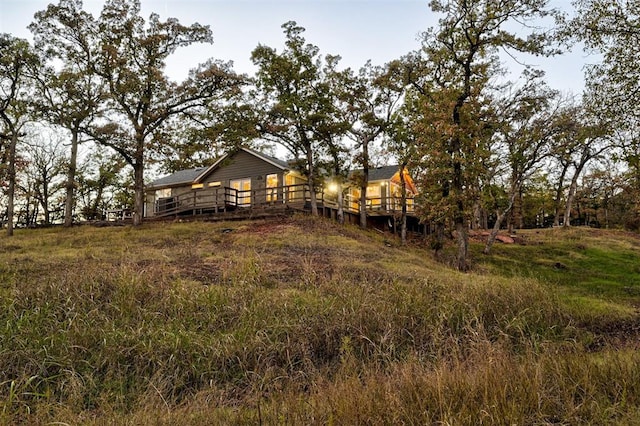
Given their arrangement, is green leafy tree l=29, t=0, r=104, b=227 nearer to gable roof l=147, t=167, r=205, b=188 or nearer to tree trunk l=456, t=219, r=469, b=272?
gable roof l=147, t=167, r=205, b=188

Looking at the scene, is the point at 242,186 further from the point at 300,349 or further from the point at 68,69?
the point at 300,349

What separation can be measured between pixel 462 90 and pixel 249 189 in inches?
709

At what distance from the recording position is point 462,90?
18125mm

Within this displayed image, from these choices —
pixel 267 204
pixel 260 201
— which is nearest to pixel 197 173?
pixel 260 201

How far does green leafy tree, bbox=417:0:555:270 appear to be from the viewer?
16.9m

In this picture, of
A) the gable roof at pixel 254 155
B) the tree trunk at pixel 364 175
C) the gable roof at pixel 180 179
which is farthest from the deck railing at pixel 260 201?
the tree trunk at pixel 364 175

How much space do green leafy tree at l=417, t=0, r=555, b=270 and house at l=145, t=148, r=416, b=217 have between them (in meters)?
8.83

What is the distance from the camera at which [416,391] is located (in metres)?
4.57

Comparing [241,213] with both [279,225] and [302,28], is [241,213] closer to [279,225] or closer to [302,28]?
[279,225]

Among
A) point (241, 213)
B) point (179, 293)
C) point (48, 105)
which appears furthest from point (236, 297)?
point (48, 105)

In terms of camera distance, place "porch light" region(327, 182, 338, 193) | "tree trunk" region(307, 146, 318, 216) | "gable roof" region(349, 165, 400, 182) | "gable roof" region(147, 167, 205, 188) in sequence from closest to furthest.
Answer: "tree trunk" region(307, 146, 318, 216) → "porch light" region(327, 182, 338, 193) → "gable roof" region(349, 165, 400, 182) → "gable roof" region(147, 167, 205, 188)

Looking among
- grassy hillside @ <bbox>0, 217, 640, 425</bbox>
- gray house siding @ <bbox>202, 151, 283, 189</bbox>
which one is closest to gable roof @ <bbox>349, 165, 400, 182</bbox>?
gray house siding @ <bbox>202, 151, 283, 189</bbox>

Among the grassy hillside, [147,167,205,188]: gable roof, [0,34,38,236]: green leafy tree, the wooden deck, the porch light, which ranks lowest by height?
the grassy hillside

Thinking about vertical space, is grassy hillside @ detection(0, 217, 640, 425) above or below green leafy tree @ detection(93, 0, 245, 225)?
below
